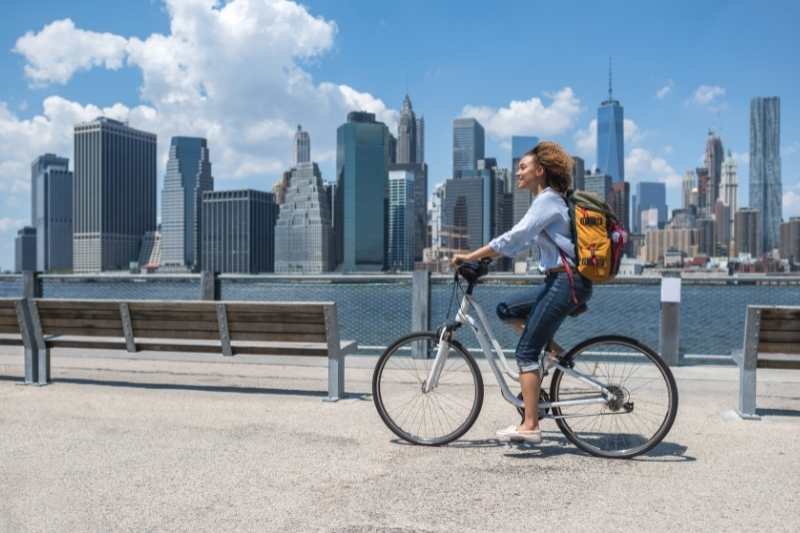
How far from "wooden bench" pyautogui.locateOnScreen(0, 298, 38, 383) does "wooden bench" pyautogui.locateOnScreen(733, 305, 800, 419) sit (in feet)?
20.1

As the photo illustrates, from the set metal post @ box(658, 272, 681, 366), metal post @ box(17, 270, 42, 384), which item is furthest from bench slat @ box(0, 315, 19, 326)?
metal post @ box(658, 272, 681, 366)

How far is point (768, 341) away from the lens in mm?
5293

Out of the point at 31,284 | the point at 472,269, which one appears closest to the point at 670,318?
the point at 472,269

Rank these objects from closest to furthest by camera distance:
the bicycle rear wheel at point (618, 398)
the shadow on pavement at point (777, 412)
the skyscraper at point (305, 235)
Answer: the bicycle rear wheel at point (618, 398) → the shadow on pavement at point (777, 412) → the skyscraper at point (305, 235)

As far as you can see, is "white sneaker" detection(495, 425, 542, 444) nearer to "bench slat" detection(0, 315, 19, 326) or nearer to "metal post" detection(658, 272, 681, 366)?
"metal post" detection(658, 272, 681, 366)

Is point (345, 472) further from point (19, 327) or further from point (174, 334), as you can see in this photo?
point (19, 327)

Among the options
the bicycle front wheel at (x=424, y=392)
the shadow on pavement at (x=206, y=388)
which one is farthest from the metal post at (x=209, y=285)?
the bicycle front wheel at (x=424, y=392)

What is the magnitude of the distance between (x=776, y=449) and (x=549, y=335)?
64.0 inches

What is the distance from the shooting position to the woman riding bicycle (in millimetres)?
4312

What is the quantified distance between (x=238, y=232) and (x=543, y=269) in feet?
600

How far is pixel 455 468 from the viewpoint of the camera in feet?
13.6

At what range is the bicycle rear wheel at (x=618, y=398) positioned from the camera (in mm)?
4363

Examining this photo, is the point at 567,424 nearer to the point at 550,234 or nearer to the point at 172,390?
the point at 550,234

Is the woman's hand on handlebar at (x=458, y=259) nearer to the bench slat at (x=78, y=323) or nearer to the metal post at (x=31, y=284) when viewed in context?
the bench slat at (x=78, y=323)
